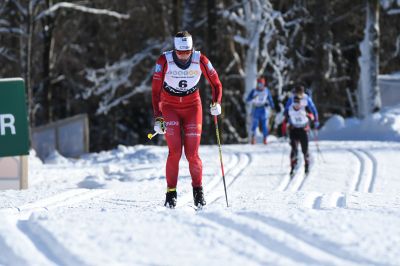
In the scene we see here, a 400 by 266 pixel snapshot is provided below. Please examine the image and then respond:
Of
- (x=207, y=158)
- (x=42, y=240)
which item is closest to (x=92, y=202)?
(x=42, y=240)

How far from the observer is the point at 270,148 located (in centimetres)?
1850

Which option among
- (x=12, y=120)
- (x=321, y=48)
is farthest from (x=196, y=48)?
(x=12, y=120)

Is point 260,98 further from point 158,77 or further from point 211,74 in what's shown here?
point 158,77

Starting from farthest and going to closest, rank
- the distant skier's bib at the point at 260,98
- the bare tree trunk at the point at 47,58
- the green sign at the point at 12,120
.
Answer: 1. the bare tree trunk at the point at 47,58
2. the distant skier's bib at the point at 260,98
3. the green sign at the point at 12,120

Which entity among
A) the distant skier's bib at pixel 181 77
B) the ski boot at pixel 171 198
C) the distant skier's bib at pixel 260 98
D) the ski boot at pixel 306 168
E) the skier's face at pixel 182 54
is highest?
the skier's face at pixel 182 54

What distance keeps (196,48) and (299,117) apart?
42.5 feet

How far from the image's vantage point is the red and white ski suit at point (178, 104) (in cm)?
890

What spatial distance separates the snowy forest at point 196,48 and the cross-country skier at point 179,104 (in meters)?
13.4

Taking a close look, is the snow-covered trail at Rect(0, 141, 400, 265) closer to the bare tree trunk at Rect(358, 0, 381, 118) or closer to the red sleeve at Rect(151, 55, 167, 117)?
the red sleeve at Rect(151, 55, 167, 117)

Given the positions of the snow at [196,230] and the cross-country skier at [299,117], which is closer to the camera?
the snow at [196,230]

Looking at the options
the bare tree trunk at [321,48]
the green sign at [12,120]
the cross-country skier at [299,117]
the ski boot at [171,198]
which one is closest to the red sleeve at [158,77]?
the ski boot at [171,198]

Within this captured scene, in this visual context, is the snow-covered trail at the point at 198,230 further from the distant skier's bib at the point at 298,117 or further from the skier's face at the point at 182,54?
the distant skier's bib at the point at 298,117

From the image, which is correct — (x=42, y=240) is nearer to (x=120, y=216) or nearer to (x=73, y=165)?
(x=120, y=216)

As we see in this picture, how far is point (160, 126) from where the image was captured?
884 cm
